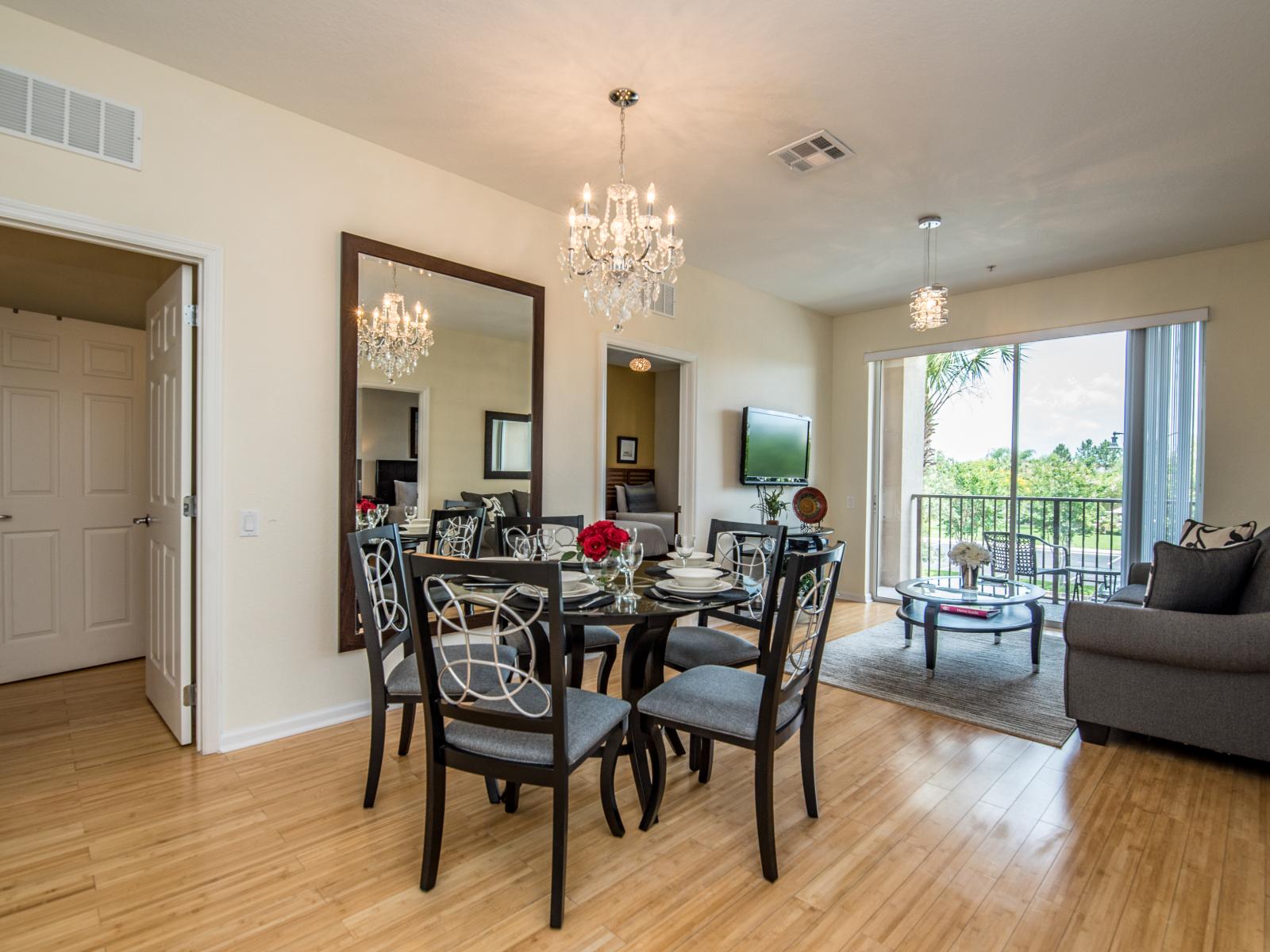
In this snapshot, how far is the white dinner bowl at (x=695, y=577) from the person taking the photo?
91.1 inches

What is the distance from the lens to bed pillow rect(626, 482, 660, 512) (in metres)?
7.76

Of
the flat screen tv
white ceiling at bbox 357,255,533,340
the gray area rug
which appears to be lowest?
the gray area rug

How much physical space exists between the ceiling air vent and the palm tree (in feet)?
10.7

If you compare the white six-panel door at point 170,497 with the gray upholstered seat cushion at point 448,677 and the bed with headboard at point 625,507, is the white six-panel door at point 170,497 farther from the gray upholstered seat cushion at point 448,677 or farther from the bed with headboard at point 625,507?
the bed with headboard at point 625,507

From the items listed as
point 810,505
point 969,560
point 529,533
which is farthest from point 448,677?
point 810,505

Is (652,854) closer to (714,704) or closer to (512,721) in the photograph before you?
(714,704)

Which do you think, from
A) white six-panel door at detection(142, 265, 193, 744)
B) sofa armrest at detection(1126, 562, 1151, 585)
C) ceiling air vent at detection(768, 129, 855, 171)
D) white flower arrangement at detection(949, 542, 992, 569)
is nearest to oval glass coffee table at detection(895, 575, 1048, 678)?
white flower arrangement at detection(949, 542, 992, 569)

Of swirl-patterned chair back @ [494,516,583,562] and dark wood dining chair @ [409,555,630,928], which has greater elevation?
swirl-patterned chair back @ [494,516,583,562]

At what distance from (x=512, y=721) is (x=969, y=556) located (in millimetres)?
3435

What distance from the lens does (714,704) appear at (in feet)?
6.69

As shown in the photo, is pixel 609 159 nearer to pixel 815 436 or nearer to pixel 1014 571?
pixel 815 436

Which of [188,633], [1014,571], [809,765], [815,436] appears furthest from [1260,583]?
[188,633]

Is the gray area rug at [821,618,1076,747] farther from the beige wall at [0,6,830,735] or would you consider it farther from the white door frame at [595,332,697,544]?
the beige wall at [0,6,830,735]

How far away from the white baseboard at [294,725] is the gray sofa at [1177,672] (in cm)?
336
